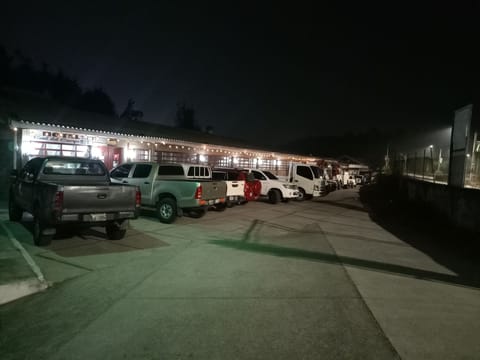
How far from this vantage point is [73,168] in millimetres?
9523

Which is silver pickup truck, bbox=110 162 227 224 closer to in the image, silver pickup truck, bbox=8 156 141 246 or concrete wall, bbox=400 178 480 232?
silver pickup truck, bbox=8 156 141 246

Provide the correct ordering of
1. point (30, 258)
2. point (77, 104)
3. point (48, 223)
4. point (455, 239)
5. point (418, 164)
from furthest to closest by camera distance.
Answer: point (77, 104)
point (418, 164)
point (455, 239)
point (48, 223)
point (30, 258)

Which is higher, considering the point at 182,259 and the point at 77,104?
the point at 77,104

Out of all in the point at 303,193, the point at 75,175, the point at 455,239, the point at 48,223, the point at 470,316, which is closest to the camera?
the point at 470,316

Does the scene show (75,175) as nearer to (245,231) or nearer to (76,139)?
(245,231)

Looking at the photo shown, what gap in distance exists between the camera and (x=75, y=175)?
367 inches

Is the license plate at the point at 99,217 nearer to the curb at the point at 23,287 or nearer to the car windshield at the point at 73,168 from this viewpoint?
the curb at the point at 23,287

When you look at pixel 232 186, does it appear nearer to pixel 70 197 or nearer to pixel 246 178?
pixel 246 178

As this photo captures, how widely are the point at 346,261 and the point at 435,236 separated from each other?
5292 millimetres

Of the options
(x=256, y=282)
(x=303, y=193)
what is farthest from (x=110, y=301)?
(x=303, y=193)

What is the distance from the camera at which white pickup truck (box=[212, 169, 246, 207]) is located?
48.7 feet

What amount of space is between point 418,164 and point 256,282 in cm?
1692

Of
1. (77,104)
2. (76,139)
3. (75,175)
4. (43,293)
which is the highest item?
(77,104)

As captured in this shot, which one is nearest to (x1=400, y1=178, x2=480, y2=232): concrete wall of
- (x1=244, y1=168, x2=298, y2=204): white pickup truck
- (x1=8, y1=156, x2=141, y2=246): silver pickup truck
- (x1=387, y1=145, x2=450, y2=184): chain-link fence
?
(x1=387, y1=145, x2=450, y2=184): chain-link fence
